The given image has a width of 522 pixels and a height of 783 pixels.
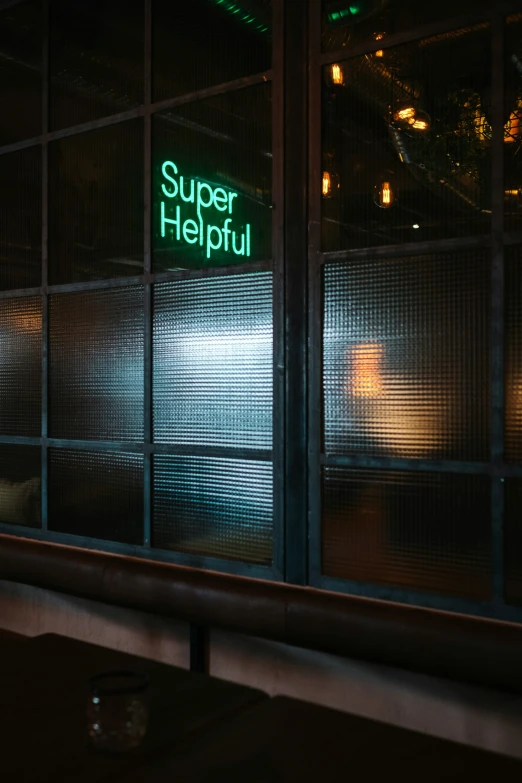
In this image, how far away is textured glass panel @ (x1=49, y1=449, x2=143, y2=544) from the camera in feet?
Result: 11.4

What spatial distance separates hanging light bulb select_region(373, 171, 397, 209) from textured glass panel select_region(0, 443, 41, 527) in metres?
2.17

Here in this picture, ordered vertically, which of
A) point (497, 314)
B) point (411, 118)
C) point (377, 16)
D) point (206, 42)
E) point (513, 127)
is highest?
point (206, 42)

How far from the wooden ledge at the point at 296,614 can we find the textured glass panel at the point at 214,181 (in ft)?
4.39

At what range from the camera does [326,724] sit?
149 centimetres

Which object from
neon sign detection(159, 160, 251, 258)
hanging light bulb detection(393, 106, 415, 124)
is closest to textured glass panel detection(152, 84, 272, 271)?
neon sign detection(159, 160, 251, 258)

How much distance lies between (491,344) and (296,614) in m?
1.17

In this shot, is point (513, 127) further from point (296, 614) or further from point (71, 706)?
point (71, 706)

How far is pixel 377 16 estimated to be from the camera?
2797mm

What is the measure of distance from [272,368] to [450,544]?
98 centimetres

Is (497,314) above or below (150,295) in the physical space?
below

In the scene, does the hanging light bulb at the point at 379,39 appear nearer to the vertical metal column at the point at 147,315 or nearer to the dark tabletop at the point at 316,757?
the vertical metal column at the point at 147,315

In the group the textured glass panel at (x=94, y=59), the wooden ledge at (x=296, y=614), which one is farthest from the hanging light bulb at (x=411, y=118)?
the wooden ledge at (x=296, y=614)

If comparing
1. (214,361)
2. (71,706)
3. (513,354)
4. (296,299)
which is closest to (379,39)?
(296,299)

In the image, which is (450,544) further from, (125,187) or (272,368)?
(125,187)
